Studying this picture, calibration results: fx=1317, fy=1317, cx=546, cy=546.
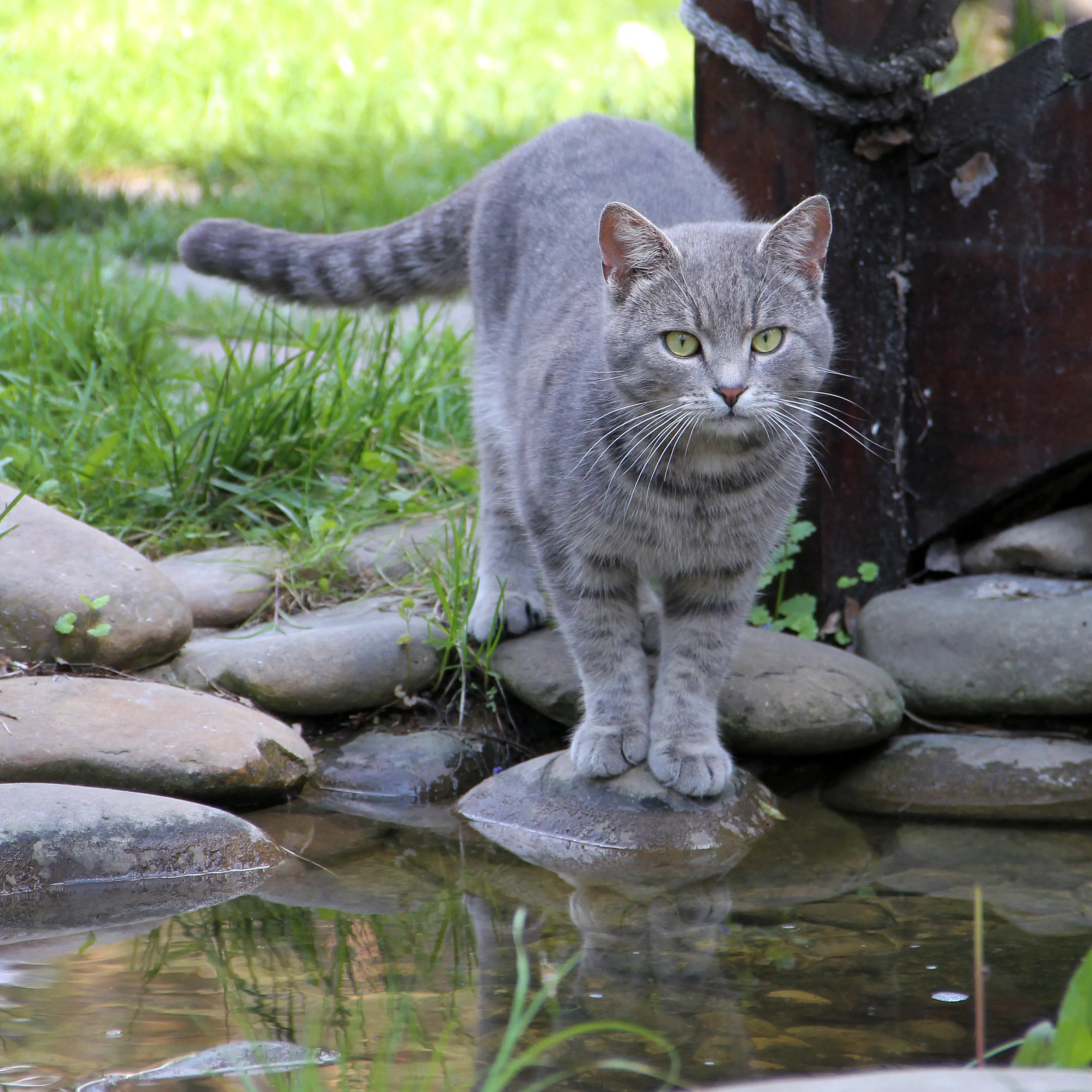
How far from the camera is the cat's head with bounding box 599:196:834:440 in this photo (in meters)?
2.44

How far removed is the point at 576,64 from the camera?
26.2 ft

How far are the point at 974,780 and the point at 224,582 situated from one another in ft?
6.08

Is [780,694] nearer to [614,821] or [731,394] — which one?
Result: [614,821]

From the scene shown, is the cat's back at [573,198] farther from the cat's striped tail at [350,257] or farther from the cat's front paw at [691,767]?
the cat's front paw at [691,767]

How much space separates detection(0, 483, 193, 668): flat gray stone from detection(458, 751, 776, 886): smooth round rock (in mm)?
789

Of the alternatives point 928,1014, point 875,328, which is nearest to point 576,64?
point 875,328

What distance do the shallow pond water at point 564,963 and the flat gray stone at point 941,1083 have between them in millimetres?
473

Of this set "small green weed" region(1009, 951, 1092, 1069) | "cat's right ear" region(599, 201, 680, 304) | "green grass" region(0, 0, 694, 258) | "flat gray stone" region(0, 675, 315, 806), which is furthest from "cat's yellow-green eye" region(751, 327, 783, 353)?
"green grass" region(0, 0, 694, 258)

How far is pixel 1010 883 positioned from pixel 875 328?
1365 millimetres

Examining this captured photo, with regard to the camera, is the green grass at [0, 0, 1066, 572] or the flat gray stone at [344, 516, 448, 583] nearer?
the flat gray stone at [344, 516, 448, 583]

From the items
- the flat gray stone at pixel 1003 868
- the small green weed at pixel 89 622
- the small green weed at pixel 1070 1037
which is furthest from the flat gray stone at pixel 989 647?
the small green weed at pixel 89 622

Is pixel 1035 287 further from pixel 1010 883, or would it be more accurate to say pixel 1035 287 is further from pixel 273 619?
pixel 273 619

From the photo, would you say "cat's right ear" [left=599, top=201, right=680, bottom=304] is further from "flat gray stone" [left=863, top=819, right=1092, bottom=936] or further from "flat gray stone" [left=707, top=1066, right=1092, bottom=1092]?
"flat gray stone" [left=707, top=1066, right=1092, bottom=1092]

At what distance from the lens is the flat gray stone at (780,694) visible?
2.85 meters
